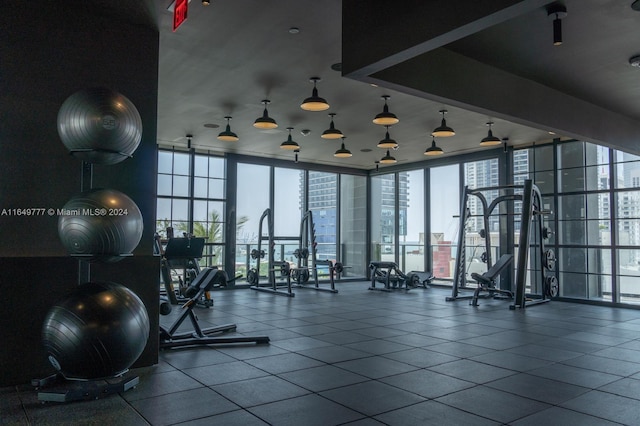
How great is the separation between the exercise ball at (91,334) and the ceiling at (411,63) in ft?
8.13

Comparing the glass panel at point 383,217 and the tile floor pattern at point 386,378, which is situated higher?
the glass panel at point 383,217

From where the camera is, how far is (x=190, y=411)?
2.95m

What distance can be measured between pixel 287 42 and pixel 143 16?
4.56 feet

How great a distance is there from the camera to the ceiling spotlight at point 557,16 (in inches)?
142

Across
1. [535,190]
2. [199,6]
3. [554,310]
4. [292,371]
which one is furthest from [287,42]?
[554,310]

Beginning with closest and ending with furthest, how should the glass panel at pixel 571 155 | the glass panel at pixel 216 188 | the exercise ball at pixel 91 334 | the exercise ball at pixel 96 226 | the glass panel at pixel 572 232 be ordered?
the exercise ball at pixel 91 334
the exercise ball at pixel 96 226
the glass panel at pixel 572 232
the glass panel at pixel 571 155
the glass panel at pixel 216 188

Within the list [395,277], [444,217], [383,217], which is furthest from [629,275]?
[383,217]

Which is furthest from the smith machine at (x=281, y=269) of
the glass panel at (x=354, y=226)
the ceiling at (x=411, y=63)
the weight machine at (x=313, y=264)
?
the ceiling at (x=411, y=63)

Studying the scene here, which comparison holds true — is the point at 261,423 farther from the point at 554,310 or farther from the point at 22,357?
the point at 554,310

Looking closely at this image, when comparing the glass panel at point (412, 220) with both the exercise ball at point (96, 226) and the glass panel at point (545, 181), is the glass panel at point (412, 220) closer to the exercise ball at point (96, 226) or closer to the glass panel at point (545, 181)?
the glass panel at point (545, 181)

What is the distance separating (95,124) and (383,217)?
1009 centimetres

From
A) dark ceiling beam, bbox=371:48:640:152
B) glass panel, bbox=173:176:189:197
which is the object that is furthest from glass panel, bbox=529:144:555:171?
glass panel, bbox=173:176:189:197

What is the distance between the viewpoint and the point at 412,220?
12.0 meters

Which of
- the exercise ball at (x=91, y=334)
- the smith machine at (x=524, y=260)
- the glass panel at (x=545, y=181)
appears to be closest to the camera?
the exercise ball at (x=91, y=334)
